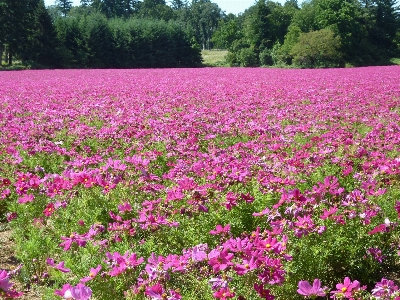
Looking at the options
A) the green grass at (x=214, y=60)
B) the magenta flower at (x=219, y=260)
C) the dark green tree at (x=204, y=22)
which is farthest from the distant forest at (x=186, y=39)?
the dark green tree at (x=204, y=22)

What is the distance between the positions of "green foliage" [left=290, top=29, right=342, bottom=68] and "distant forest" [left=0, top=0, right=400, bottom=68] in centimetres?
12

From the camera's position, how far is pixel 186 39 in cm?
6025

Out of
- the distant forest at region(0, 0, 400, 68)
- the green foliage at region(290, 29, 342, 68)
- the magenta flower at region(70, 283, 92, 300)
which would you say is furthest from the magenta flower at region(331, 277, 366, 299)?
the green foliage at region(290, 29, 342, 68)

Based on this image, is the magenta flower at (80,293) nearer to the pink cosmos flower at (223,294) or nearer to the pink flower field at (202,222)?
the pink flower field at (202,222)

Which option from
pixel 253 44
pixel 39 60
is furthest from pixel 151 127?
pixel 253 44

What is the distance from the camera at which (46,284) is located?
3.36 m

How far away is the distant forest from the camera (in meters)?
46.6

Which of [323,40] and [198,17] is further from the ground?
[198,17]

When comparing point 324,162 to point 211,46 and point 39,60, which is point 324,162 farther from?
point 211,46

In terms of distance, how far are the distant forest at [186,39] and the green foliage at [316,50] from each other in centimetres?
12

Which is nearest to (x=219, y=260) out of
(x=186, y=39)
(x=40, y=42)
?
(x=40, y=42)

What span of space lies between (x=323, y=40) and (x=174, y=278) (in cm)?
5088

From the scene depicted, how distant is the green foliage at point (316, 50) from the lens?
4912 cm

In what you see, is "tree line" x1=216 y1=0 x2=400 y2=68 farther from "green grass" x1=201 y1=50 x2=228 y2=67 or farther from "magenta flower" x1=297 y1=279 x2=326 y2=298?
"magenta flower" x1=297 y1=279 x2=326 y2=298
